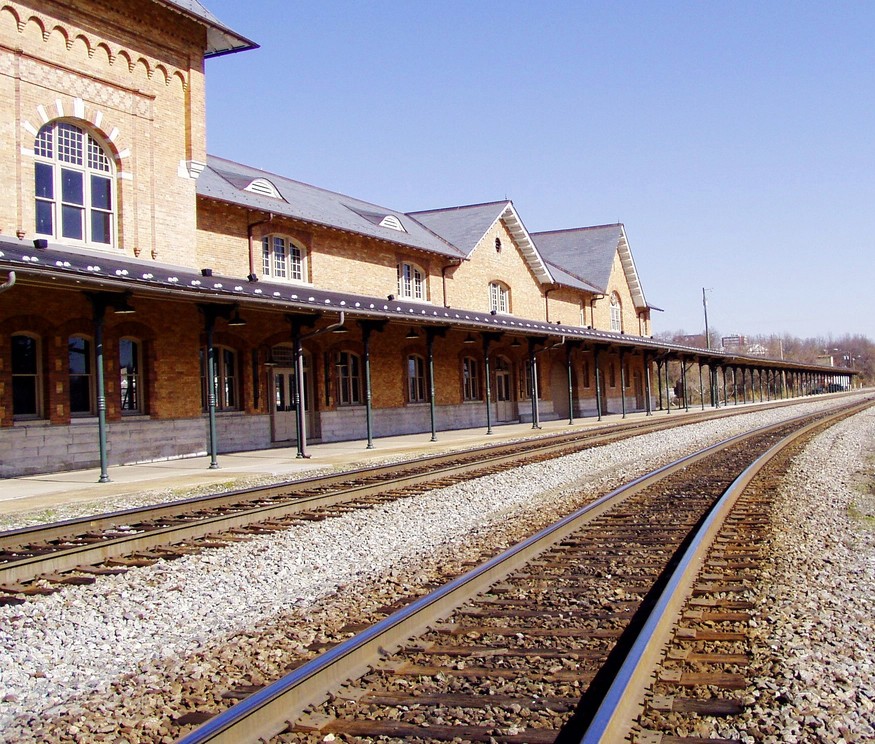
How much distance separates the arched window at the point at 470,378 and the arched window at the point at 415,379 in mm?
2768

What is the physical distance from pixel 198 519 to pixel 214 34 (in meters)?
15.0

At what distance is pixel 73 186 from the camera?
56.4 ft

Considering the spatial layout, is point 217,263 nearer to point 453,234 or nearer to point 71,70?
point 71,70

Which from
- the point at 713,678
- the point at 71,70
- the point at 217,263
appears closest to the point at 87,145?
the point at 71,70

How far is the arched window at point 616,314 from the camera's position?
1911 inches

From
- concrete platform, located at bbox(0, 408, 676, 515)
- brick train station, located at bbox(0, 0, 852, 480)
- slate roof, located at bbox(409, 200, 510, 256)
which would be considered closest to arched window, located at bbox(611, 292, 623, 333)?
slate roof, located at bbox(409, 200, 510, 256)

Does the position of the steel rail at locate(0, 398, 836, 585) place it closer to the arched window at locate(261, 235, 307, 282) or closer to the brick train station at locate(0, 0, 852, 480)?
the brick train station at locate(0, 0, 852, 480)

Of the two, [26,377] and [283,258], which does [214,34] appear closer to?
[283,258]

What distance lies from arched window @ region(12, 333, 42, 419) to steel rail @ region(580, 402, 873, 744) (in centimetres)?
1292

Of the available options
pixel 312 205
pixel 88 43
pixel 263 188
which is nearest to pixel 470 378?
pixel 312 205

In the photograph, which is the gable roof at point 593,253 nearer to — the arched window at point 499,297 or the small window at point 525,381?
the arched window at point 499,297

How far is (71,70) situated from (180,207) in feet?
11.9

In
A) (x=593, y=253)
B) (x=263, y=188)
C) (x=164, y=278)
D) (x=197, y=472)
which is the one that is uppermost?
(x=593, y=253)

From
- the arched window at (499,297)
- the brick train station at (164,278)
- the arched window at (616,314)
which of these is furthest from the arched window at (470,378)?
the arched window at (616,314)
